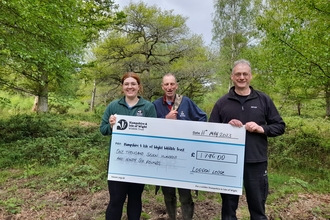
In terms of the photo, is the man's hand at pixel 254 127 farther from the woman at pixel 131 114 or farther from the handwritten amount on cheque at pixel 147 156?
the woman at pixel 131 114

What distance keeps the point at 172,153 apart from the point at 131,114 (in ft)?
2.23

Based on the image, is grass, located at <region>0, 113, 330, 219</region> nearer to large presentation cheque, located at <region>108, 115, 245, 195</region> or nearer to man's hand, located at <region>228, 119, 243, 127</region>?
large presentation cheque, located at <region>108, 115, 245, 195</region>

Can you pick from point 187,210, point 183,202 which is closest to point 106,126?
point 183,202

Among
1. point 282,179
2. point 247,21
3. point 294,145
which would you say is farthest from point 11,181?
point 247,21

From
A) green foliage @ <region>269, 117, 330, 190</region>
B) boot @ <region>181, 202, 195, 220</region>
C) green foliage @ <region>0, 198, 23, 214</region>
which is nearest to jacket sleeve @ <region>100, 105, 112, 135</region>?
boot @ <region>181, 202, 195, 220</region>

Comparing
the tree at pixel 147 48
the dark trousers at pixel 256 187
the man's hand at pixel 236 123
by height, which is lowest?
the dark trousers at pixel 256 187

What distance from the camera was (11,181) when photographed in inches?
207

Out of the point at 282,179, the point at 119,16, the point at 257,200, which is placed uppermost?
the point at 119,16

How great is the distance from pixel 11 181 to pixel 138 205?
3892mm

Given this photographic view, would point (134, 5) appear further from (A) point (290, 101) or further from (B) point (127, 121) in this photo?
(B) point (127, 121)

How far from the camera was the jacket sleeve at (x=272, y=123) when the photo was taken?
8.07ft

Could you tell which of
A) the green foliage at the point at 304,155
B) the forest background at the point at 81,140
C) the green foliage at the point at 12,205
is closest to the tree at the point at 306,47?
the forest background at the point at 81,140

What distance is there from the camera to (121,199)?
2717 mm

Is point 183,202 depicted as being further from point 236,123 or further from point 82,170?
point 82,170
